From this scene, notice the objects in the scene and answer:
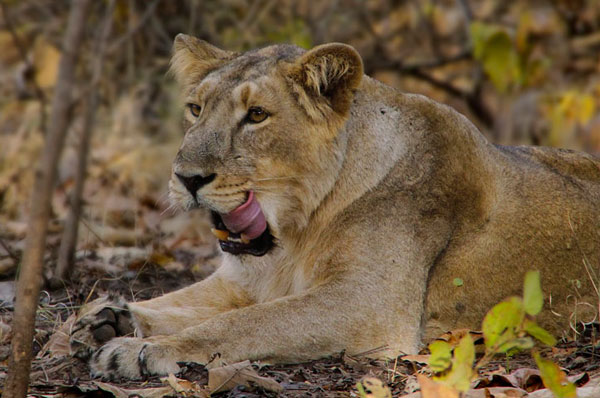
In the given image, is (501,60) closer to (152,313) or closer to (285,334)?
(152,313)

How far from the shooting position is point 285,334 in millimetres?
4285

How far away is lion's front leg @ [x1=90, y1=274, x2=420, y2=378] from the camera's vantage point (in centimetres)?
398

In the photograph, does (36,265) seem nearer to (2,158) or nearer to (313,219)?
(313,219)

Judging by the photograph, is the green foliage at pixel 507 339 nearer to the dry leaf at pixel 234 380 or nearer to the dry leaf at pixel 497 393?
the dry leaf at pixel 497 393

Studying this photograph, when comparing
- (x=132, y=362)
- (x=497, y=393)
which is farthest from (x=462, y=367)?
(x=132, y=362)

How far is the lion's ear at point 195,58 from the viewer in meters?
5.25

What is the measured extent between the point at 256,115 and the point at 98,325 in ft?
4.43

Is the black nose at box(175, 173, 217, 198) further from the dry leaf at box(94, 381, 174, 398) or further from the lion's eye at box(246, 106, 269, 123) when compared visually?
the dry leaf at box(94, 381, 174, 398)

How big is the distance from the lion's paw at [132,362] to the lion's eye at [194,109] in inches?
58.2

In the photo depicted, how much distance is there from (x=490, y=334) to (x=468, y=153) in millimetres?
2203

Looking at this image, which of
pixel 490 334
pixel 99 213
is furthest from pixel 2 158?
pixel 490 334

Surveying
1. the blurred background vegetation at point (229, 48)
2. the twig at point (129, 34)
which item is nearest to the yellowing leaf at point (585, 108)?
the blurred background vegetation at point (229, 48)

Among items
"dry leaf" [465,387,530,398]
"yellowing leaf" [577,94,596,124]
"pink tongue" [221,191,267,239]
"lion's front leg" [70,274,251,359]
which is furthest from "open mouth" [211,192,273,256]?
"yellowing leaf" [577,94,596,124]

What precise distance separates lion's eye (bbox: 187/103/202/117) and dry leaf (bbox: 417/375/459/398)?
2517 mm
